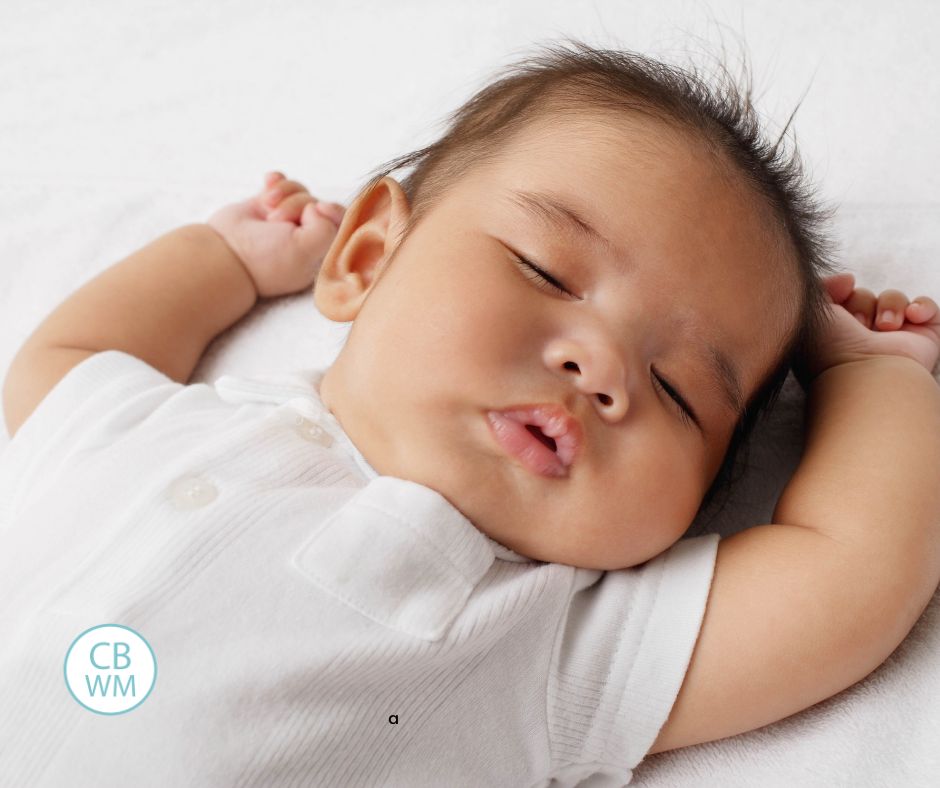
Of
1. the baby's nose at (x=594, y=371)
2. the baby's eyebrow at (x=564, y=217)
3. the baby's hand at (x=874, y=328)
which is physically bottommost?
the baby's hand at (x=874, y=328)

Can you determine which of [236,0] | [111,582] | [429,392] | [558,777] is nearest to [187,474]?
[111,582]

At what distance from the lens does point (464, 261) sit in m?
1.09

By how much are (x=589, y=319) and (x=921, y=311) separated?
22.1 inches

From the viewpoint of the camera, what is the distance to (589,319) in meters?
Result: 1.05

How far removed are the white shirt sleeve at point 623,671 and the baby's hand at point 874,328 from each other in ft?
1.31

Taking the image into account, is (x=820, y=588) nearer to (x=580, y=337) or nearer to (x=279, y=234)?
(x=580, y=337)

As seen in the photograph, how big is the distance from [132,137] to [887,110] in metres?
1.30

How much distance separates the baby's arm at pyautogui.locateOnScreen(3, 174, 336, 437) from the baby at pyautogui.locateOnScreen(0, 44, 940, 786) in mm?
206

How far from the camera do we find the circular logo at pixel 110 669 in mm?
928

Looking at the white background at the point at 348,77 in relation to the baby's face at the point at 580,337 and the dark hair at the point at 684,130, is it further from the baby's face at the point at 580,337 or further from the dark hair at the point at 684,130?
the baby's face at the point at 580,337

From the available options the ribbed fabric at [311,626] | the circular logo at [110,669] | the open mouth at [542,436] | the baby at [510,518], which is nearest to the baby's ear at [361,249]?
the baby at [510,518]

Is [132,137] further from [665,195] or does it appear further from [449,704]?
[449,704]

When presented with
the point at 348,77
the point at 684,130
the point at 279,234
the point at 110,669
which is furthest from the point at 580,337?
the point at 348,77

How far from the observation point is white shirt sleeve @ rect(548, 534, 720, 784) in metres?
1.06
